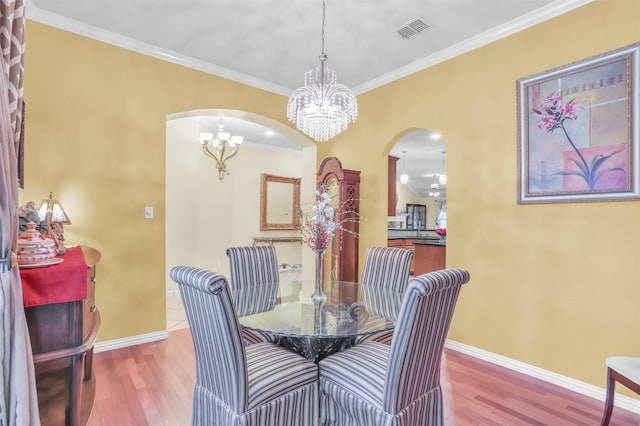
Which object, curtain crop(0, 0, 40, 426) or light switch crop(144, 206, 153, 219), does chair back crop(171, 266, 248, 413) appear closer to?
curtain crop(0, 0, 40, 426)

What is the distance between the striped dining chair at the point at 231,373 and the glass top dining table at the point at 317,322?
16cm

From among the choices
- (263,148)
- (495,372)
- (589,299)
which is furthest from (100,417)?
(263,148)

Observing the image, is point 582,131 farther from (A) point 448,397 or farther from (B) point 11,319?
(B) point 11,319

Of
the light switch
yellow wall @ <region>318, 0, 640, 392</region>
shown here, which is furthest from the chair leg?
the light switch

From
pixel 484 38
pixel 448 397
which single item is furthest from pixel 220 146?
pixel 448 397

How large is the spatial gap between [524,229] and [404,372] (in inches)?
73.7

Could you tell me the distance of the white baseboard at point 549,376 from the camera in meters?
2.13

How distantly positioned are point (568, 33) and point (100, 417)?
410 centimetres

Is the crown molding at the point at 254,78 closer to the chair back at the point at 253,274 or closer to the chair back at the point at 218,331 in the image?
the chair back at the point at 253,274

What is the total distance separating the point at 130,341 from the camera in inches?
119

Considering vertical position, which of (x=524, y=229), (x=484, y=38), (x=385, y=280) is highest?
(x=484, y=38)

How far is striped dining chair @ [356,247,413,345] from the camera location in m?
2.16

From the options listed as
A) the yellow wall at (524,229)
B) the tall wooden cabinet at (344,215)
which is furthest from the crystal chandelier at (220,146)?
the yellow wall at (524,229)

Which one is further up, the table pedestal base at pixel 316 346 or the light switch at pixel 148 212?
the light switch at pixel 148 212
